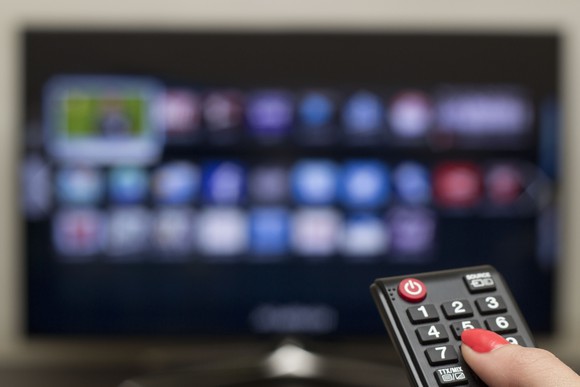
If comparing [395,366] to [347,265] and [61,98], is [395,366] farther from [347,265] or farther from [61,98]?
[61,98]

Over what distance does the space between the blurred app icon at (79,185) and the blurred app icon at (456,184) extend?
0.65 meters

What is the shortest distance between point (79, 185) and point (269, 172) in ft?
1.20

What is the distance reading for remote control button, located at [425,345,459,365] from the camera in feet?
2.73

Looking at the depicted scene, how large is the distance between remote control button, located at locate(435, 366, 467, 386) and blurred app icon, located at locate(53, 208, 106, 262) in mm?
994

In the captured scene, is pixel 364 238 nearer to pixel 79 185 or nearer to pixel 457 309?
pixel 79 185

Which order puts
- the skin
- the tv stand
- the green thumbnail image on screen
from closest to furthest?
1. the skin
2. the tv stand
3. the green thumbnail image on screen

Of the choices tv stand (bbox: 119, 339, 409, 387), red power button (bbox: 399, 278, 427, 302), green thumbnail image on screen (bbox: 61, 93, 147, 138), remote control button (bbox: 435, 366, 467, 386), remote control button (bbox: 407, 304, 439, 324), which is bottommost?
tv stand (bbox: 119, 339, 409, 387)

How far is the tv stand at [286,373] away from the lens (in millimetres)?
1552

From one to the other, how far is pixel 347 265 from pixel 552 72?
1.82 feet

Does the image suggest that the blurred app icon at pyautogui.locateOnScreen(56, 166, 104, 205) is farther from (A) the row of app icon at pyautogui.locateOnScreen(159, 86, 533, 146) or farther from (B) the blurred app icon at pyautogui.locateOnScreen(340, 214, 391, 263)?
(B) the blurred app icon at pyautogui.locateOnScreen(340, 214, 391, 263)

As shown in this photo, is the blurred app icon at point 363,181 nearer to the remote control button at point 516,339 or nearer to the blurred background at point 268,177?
the blurred background at point 268,177

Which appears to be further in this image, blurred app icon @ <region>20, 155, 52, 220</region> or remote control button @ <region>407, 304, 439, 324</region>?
blurred app icon @ <region>20, 155, 52, 220</region>

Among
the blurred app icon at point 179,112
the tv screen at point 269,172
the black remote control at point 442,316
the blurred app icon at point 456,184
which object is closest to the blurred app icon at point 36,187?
the tv screen at point 269,172

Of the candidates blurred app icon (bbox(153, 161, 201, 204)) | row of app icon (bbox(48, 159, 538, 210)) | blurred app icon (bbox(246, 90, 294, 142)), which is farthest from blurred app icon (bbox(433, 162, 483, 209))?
blurred app icon (bbox(153, 161, 201, 204))
